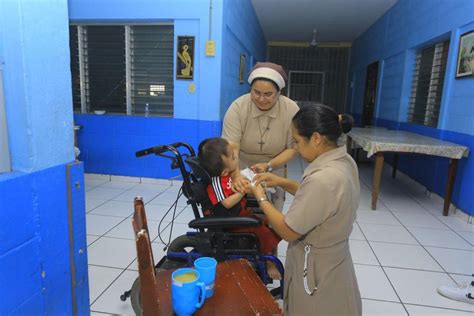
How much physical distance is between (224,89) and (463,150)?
9.26ft

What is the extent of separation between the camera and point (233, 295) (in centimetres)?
109

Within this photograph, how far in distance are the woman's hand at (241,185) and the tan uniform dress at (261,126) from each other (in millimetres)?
503

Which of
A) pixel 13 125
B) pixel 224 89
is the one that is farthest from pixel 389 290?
pixel 224 89

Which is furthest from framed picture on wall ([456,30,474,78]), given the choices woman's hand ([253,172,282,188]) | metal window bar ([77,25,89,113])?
metal window bar ([77,25,89,113])

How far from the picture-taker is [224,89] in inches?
170

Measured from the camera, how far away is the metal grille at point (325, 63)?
1023 centimetres

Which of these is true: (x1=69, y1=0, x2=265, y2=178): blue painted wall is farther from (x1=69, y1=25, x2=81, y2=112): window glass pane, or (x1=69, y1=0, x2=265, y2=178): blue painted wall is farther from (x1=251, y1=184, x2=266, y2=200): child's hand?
(x1=251, y1=184, x2=266, y2=200): child's hand

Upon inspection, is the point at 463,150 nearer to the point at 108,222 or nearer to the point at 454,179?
the point at 454,179

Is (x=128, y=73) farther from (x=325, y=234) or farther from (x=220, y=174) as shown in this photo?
(x=325, y=234)

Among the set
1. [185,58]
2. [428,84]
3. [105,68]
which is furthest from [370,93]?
[105,68]

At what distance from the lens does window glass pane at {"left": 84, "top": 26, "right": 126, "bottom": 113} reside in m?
4.29

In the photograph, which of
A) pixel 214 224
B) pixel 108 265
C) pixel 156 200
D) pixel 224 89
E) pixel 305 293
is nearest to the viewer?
pixel 305 293

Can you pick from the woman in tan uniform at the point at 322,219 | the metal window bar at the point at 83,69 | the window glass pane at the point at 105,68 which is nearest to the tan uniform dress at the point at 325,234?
the woman in tan uniform at the point at 322,219

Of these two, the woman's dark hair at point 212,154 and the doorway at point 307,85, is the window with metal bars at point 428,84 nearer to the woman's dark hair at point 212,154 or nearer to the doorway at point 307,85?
the woman's dark hair at point 212,154
